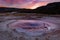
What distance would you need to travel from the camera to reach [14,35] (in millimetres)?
939

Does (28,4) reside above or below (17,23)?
above

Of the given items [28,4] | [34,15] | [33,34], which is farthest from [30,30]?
[28,4]

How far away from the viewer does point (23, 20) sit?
1.16m

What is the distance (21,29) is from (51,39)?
220mm

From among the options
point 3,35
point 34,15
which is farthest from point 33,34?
point 34,15

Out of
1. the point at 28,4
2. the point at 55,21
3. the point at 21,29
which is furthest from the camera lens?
the point at 28,4

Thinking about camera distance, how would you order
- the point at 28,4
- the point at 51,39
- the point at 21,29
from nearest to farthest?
1. the point at 51,39
2. the point at 21,29
3. the point at 28,4

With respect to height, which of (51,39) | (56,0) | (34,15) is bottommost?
(51,39)

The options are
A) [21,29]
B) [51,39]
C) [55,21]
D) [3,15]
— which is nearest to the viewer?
[51,39]

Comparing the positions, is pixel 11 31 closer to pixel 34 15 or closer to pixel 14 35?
pixel 14 35

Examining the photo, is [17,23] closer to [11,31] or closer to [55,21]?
[11,31]

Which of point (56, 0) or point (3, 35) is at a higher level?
point (56, 0)

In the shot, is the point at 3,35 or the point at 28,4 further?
the point at 28,4

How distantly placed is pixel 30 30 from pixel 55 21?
25cm
